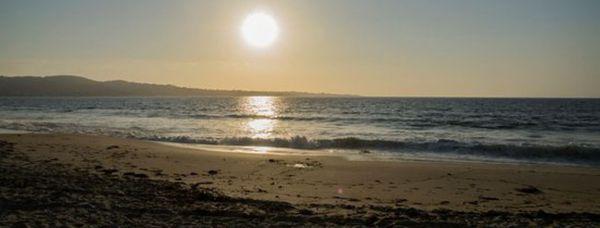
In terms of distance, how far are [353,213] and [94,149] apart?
12.7 m

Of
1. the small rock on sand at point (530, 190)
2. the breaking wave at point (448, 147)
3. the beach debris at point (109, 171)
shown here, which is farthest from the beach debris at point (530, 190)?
the breaking wave at point (448, 147)

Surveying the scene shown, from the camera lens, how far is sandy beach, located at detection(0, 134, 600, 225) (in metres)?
8.27

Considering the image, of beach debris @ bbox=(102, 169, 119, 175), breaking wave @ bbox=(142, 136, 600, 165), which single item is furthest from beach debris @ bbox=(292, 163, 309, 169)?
breaking wave @ bbox=(142, 136, 600, 165)

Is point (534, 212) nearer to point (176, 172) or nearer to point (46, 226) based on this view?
point (46, 226)

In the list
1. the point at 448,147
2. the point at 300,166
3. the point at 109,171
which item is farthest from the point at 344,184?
the point at 448,147

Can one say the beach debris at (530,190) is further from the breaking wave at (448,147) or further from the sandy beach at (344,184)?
the breaking wave at (448,147)

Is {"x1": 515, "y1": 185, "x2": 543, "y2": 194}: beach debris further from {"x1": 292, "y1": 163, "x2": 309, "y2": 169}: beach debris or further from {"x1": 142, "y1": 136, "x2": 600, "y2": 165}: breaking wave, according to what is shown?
{"x1": 142, "y1": 136, "x2": 600, "y2": 165}: breaking wave

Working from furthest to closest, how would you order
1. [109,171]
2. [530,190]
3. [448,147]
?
[448,147], [109,171], [530,190]

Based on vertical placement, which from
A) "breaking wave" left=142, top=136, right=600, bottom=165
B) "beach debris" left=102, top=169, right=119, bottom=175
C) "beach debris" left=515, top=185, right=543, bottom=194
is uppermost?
"beach debris" left=515, top=185, right=543, bottom=194

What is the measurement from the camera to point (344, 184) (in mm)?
11664

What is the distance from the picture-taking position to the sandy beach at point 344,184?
827 centimetres

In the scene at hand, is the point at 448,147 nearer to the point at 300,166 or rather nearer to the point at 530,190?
the point at 300,166

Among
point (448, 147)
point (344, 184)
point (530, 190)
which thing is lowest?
point (448, 147)

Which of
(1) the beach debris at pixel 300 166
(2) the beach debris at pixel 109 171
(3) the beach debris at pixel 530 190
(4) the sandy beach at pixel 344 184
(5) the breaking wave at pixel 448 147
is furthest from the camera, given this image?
(5) the breaking wave at pixel 448 147
